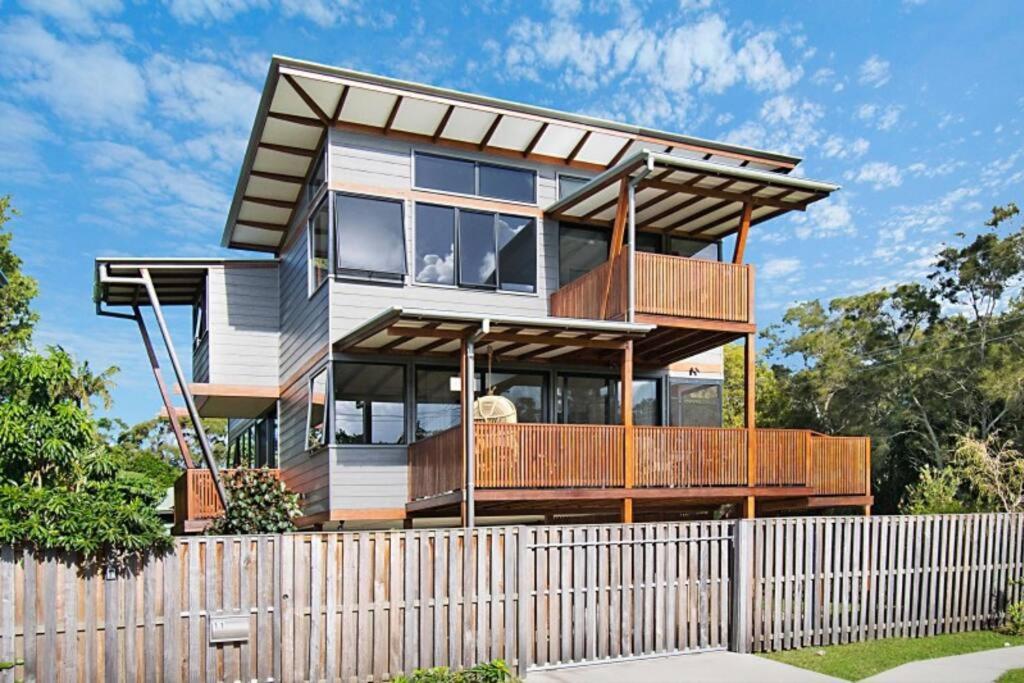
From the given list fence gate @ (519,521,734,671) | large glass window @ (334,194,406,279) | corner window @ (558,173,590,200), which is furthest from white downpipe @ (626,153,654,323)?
fence gate @ (519,521,734,671)

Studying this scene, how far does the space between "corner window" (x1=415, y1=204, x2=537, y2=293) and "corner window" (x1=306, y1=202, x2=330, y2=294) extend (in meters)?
1.69

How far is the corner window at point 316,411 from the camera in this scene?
16.8 m

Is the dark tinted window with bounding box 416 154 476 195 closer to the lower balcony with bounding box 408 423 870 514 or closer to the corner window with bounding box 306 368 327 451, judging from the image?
the corner window with bounding box 306 368 327 451

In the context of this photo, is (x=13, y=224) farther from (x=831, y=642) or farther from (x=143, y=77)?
A: (x=831, y=642)

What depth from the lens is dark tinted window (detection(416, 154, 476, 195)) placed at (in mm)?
17500

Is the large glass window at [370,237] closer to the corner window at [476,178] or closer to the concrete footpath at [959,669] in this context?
the corner window at [476,178]

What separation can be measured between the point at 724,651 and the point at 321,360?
341 inches

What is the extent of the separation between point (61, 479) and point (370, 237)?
8690mm

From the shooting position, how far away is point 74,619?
8.41 meters

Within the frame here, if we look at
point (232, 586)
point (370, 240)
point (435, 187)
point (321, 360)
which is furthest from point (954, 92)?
point (232, 586)

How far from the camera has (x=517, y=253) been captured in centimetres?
1819

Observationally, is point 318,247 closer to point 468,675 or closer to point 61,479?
point 61,479

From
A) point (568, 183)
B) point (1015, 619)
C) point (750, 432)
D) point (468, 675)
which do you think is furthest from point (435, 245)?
point (1015, 619)

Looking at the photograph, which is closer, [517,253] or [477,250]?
[477,250]
